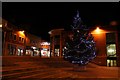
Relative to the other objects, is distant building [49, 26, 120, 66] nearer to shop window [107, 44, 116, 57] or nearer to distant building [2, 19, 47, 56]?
shop window [107, 44, 116, 57]

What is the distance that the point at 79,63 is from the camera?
807 inches

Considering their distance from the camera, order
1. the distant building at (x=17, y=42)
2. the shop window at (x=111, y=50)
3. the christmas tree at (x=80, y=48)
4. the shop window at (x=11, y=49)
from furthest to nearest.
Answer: the shop window at (x=111, y=50)
the shop window at (x=11, y=49)
the distant building at (x=17, y=42)
the christmas tree at (x=80, y=48)

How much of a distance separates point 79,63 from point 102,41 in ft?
53.6

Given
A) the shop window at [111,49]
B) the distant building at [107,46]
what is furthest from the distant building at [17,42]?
the shop window at [111,49]

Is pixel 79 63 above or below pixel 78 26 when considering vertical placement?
below

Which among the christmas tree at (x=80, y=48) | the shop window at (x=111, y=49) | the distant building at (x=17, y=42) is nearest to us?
the christmas tree at (x=80, y=48)

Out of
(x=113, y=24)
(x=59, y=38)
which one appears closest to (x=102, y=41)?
(x=113, y=24)

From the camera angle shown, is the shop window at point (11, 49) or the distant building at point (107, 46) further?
the distant building at point (107, 46)

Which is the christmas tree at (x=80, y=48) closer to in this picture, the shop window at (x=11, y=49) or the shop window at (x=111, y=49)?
the shop window at (x=111, y=49)

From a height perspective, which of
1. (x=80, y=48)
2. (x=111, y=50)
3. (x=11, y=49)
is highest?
(x=80, y=48)

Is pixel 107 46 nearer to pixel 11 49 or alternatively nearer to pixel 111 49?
pixel 111 49

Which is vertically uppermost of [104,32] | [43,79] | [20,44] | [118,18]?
[118,18]

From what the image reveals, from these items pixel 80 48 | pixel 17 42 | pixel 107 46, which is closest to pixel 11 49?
pixel 17 42

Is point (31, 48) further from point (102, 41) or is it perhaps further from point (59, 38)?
point (102, 41)
